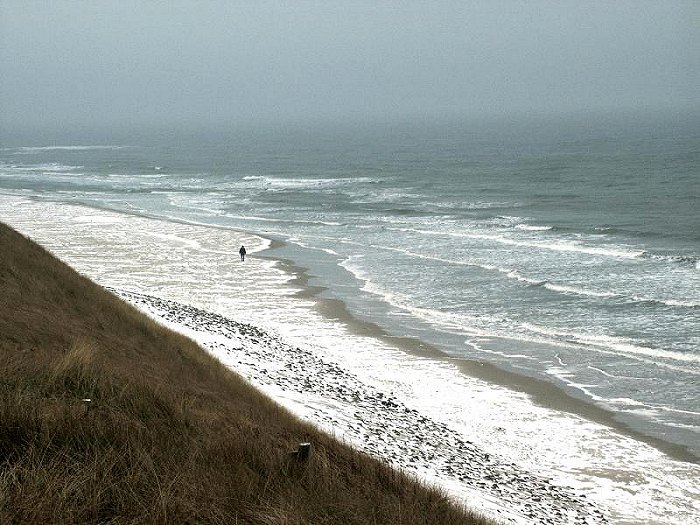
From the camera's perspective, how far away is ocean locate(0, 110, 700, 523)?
20.4 m

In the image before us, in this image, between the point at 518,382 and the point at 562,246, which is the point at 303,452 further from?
the point at 562,246

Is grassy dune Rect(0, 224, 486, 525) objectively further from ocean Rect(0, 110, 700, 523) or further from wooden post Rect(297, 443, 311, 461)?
ocean Rect(0, 110, 700, 523)

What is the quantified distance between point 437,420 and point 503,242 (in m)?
30.9

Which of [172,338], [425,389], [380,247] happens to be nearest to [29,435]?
[172,338]

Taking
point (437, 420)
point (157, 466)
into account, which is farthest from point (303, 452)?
point (437, 420)

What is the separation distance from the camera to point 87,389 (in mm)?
8094

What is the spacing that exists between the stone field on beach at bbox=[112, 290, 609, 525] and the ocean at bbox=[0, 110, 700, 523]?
1.34m

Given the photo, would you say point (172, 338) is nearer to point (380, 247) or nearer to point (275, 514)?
point (275, 514)

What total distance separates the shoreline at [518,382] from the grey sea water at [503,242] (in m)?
0.36

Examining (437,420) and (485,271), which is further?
(485,271)

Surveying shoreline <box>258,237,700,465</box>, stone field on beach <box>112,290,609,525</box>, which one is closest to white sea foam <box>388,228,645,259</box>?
shoreline <box>258,237,700,465</box>

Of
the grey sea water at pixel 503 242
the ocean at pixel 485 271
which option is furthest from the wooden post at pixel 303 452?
the grey sea water at pixel 503 242

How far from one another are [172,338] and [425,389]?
6869mm

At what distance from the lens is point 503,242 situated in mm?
47875
